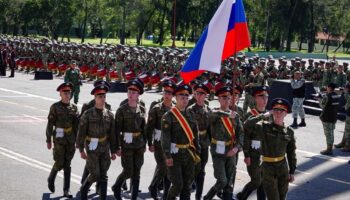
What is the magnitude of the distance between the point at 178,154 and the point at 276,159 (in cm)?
141

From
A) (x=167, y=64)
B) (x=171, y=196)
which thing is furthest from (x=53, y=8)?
(x=171, y=196)

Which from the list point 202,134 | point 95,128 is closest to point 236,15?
point 202,134

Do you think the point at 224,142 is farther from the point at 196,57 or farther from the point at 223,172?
the point at 196,57

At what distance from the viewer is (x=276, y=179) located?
26.6 ft

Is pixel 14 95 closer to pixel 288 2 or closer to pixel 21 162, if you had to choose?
pixel 21 162

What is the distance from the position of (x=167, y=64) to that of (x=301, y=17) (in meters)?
49.4

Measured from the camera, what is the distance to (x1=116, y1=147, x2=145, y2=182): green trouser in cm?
934

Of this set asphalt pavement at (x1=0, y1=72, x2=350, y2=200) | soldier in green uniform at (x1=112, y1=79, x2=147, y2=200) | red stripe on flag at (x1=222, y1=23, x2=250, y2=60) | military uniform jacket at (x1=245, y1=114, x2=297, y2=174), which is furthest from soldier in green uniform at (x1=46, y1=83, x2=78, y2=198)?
military uniform jacket at (x1=245, y1=114, x2=297, y2=174)

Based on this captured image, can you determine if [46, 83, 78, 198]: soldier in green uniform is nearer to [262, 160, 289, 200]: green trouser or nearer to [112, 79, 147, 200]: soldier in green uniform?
[112, 79, 147, 200]: soldier in green uniform

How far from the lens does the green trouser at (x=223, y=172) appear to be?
358 inches

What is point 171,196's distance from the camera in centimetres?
851

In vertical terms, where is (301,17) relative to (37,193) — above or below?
above

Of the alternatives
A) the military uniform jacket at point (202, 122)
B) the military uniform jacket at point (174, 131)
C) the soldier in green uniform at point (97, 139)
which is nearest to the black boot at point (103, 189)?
the soldier in green uniform at point (97, 139)

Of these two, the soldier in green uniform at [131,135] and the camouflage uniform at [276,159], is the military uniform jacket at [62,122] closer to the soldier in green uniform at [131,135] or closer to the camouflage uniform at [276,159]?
the soldier in green uniform at [131,135]
